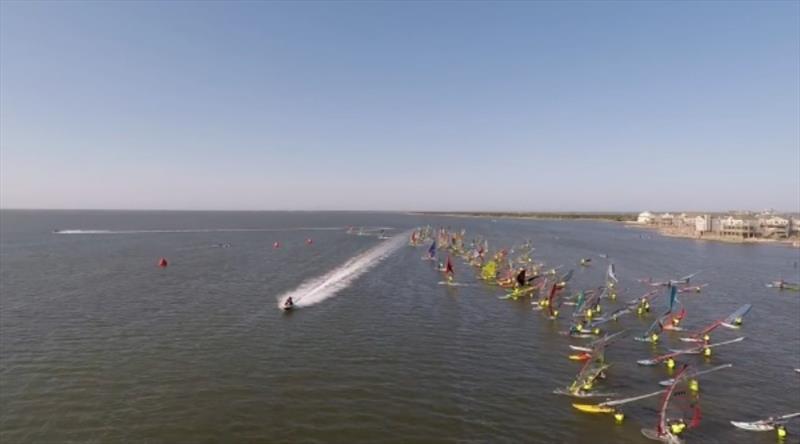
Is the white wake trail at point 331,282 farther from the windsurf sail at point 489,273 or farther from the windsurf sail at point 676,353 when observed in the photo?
the windsurf sail at point 676,353

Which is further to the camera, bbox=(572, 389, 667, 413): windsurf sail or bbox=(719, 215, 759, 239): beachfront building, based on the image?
bbox=(719, 215, 759, 239): beachfront building

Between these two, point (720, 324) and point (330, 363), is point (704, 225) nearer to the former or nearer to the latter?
point (720, 324)

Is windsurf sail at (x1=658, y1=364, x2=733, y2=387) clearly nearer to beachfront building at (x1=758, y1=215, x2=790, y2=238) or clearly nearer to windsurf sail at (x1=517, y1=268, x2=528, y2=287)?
windsurf sail at (x1=517, y1=268, x2=528, y2=287)

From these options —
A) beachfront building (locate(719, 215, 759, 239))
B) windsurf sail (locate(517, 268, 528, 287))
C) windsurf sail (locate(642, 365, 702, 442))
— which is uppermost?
beachfront building (locate(719, 215, 759, 239))

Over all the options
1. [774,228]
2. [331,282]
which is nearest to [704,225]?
[774,228]

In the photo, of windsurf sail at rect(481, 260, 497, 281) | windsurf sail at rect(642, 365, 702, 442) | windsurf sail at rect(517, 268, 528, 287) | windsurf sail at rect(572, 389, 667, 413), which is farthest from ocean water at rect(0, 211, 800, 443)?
windsurf sail at rect(481, 260, 497, 281)

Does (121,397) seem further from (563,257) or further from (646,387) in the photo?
(563,257)

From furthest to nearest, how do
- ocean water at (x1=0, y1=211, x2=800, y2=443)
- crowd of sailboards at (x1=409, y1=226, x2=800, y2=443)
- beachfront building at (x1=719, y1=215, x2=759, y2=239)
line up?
beachfront building at (x1=719, y1=215, x2=759, y2=239)
crowd of sailboards at (x1=409, y1=226, x2=800, y2=443)
ocean water at (x1=0, y1=211, x2=800, y2=443)

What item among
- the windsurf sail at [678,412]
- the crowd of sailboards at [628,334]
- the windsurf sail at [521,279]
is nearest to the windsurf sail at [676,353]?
the crowd of sailboards at [628,334]
